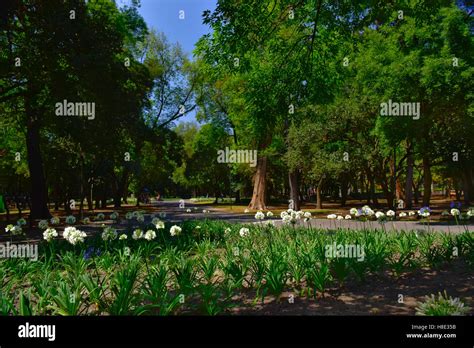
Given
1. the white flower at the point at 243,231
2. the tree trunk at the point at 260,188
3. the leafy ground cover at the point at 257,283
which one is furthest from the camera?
the tree trunk at the point at 260,188

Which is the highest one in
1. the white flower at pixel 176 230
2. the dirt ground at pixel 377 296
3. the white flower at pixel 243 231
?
the white flower at pixel 176 230

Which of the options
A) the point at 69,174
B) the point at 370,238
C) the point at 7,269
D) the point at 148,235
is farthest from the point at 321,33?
the point at 69,174

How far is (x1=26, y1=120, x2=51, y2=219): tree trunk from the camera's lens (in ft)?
69.7

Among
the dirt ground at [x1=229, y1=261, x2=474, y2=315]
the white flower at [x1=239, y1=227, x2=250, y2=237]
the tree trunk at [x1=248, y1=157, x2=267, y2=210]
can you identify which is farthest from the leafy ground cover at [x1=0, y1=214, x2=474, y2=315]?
the tree trunk at [x1=248, y1=157, x2=267, y2=210]

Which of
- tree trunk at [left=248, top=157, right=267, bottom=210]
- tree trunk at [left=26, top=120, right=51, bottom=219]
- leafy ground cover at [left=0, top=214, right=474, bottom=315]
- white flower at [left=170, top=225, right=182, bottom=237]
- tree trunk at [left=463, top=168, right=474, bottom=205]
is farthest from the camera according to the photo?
tree trunk at [left=463, top=168, right=474, bottom=205]

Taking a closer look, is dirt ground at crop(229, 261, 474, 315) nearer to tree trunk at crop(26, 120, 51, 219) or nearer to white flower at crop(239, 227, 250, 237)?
white flower at crop(239, 227, 250, 237)

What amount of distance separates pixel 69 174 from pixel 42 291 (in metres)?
31.1

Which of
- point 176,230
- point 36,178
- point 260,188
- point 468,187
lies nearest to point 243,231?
point 176,230

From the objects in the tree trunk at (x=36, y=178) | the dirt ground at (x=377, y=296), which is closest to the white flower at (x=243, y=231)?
the dirt ground at (x=377, y=296)

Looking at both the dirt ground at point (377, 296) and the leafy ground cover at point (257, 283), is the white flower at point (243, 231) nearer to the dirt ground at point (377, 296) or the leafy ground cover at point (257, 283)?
the leafy ground cover at point (257, 283)

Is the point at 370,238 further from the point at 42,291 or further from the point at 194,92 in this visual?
the point at 194,92

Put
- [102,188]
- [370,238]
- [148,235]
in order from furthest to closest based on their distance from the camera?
1. [102,188]
2. [370,238]
3. [148,235]

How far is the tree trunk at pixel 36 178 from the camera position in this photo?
69.7ft
